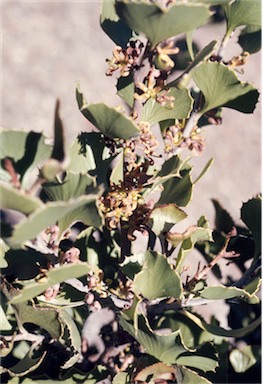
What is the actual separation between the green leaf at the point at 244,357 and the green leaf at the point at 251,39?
0.41 metres

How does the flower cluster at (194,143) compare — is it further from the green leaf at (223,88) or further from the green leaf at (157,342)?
the green leaf at (157,342)

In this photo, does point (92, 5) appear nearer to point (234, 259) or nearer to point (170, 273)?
point (234, 259)


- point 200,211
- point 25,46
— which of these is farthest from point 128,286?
point 25,46

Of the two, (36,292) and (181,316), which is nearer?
(36,292)

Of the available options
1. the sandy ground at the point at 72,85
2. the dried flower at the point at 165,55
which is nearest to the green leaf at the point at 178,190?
the dried flower at the point at 165,55

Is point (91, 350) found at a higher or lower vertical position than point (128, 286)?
lower

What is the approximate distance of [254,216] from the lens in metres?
0.61

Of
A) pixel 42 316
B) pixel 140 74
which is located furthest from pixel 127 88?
pixel 42 316

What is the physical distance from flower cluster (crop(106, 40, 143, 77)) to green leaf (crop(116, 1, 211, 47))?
0.19ft

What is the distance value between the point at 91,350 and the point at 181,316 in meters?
0.13

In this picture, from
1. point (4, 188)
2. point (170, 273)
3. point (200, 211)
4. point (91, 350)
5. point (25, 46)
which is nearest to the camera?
point (4, 188)

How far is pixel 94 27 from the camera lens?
1.60m

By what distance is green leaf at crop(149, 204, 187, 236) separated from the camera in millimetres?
505

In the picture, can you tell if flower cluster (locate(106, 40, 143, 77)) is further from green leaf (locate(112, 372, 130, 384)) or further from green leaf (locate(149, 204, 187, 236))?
green leaf (locate(112, 372, 130, 384))
